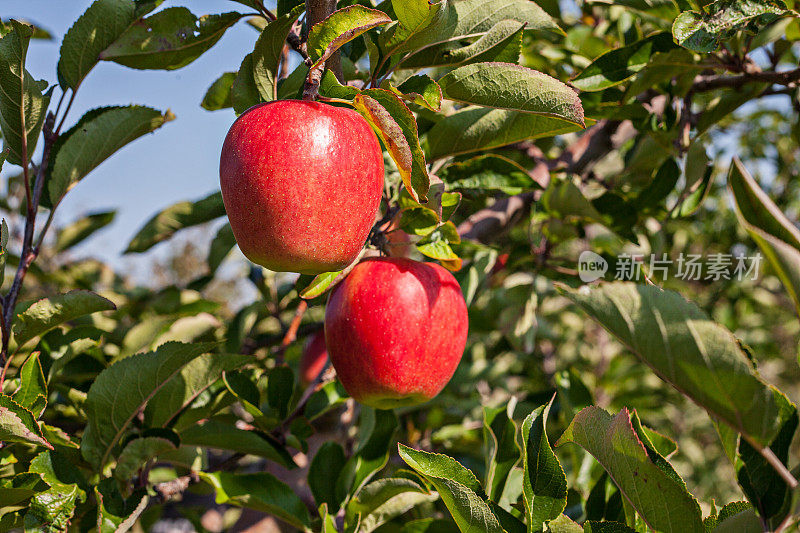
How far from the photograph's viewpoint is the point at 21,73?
76 centimetres

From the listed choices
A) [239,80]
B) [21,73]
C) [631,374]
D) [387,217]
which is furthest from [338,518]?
[631,374]

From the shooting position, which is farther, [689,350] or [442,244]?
[442,244]

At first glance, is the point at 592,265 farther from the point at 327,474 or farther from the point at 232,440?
the point at 232,440

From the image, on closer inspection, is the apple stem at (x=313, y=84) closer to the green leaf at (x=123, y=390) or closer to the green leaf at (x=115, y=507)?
the green leaf at (x=123, y=390)

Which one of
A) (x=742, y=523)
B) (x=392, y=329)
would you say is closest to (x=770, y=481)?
(x=742, y=523)

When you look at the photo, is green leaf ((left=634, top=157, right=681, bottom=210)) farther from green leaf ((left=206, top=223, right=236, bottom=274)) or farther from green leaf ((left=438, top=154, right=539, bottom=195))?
green leaf ((left=206, top=223, right=236, bottom=274))

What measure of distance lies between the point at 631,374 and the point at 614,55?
1498mm

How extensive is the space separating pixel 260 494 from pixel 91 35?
68 cm

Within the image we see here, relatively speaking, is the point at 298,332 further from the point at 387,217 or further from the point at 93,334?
the point at 387,217

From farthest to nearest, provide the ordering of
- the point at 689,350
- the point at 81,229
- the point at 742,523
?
the point at 81,229
the point at 742,523
the point at 689,350

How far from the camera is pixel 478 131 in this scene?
87cm

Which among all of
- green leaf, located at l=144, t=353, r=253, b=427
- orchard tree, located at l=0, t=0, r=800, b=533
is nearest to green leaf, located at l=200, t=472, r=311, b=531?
orchard tree, located at l=0, t=0, r=800, b=533

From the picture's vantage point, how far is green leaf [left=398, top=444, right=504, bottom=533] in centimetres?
61

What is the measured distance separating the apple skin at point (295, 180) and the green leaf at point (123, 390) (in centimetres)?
22
